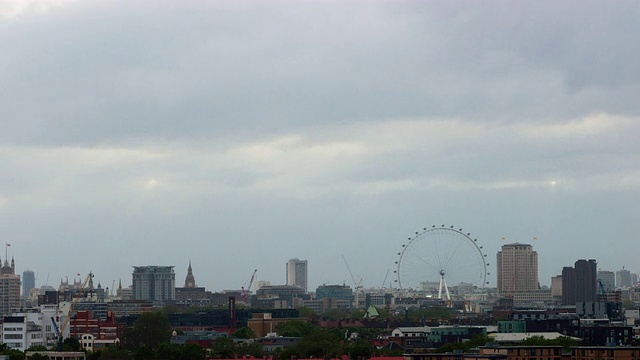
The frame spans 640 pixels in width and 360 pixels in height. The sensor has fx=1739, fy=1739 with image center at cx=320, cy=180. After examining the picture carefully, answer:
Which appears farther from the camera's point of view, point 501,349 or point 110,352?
point 110,352

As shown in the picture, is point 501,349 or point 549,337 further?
point 549,337

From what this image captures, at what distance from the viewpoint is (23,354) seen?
593ft

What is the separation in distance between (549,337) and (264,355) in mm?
32775

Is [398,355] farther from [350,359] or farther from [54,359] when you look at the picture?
[54,359]

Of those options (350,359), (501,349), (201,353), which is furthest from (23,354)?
(501,349)

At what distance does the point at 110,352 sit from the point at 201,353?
1038cm

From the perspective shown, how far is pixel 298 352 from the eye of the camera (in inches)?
7490

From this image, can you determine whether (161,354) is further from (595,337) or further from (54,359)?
(595,337)

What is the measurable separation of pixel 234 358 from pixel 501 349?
39191 millimetres

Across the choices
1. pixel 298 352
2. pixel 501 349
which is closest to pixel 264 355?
pixel 298 352

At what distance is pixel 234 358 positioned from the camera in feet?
608

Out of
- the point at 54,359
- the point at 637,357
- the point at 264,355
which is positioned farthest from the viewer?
the point at 264,355

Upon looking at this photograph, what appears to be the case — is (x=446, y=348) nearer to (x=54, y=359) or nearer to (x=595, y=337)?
(x=595, y=337)

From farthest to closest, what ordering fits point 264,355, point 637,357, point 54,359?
point 264,355
point 54,359
point 637,357
